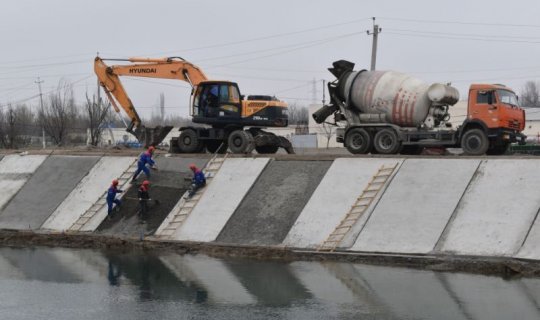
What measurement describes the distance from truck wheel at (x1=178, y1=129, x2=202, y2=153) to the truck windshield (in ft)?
39.9

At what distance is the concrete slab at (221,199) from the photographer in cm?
2145

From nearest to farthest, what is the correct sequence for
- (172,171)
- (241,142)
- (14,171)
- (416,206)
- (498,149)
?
1. (416,206)
2. (498,149)
3. (172,171)
4. (241,142)
5. (14,171)

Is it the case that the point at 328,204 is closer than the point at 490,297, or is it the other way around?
the point at 490,297

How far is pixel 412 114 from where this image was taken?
80.6 feet

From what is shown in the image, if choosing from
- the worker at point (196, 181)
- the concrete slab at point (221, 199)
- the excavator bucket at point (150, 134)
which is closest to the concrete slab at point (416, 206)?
the concrete slab at point (221, 199)

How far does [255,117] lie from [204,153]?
284 cm

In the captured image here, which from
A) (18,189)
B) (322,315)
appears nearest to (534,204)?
(322,315)

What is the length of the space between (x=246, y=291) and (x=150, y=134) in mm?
16123

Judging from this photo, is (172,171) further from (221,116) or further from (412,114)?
Answer: (412,114)

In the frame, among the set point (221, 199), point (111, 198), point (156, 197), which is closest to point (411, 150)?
point (221, 199)

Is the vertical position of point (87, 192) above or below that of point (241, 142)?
below

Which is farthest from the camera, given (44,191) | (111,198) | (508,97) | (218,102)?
(218,102)

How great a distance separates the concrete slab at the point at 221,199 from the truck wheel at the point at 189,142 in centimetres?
321

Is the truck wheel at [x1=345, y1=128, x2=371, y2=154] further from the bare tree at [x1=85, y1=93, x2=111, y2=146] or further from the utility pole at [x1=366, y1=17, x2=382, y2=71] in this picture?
the bare tree at [x1=85, y1=93, x2=111, y2=146]
